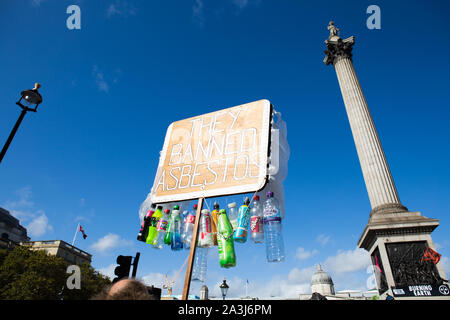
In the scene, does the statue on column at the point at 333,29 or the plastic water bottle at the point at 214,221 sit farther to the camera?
the statue on column at the point at 333,29

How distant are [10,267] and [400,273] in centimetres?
3682

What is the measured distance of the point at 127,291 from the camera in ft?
6.64

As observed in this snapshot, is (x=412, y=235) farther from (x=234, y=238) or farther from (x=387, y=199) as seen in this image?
(x=234, y=238)

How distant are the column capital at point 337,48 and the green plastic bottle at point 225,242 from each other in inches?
1016

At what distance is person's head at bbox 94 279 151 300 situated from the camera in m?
2.00

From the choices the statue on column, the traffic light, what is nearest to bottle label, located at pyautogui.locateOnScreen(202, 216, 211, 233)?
the traffic light

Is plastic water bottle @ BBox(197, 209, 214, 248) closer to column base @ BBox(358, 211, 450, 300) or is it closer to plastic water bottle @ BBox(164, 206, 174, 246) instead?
plastic water bottle @ BBox(164, 206, 174, 246)

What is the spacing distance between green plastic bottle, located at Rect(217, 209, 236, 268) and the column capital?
25.8m

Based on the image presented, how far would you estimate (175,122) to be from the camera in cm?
539

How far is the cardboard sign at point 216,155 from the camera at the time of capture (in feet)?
12.6

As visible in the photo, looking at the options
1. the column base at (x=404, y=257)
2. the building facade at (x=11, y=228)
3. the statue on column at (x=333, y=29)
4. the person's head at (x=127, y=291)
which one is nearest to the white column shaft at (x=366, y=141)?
the column base at (x=404, y=257)

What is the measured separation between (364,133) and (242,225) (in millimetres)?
19438
